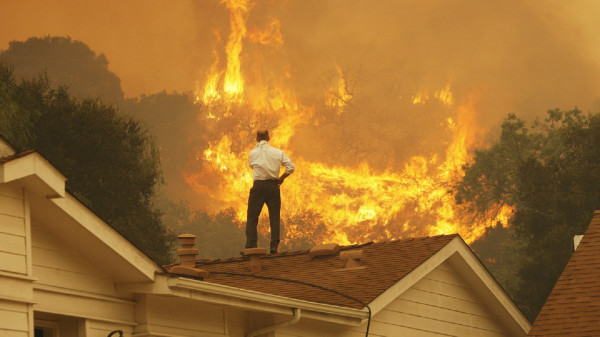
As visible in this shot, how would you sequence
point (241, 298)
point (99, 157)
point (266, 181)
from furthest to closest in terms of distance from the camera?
point (99, 157)
point (266, 181)
point (241, 298)

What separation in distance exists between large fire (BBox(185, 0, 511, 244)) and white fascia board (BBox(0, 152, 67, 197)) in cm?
6814

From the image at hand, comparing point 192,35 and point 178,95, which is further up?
point 192,35

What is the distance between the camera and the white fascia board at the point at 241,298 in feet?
41.6

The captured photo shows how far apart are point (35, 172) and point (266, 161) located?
8308 millimetres

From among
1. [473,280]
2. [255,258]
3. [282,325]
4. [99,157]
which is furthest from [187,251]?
[99,157]

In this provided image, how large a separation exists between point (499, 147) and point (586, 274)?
57498mm

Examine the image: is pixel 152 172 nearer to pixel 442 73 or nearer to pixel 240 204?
pixel 240 204

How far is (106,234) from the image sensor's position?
12.2 meters

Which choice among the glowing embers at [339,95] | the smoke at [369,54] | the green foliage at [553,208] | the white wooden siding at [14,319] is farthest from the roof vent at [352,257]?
the glowing embers at [339,95]

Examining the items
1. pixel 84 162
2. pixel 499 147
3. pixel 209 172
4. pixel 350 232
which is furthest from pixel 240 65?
pixel 84 162

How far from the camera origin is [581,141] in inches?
2136

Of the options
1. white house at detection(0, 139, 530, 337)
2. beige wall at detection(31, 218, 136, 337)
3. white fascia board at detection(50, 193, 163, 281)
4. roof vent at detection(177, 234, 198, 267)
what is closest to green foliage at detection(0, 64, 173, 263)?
white house at detection(0, 139, 530, 337)

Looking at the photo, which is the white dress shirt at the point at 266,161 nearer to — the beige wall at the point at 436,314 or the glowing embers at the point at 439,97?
the beige wall at the point at 436,314

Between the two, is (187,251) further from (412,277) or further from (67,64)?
(67,64)
